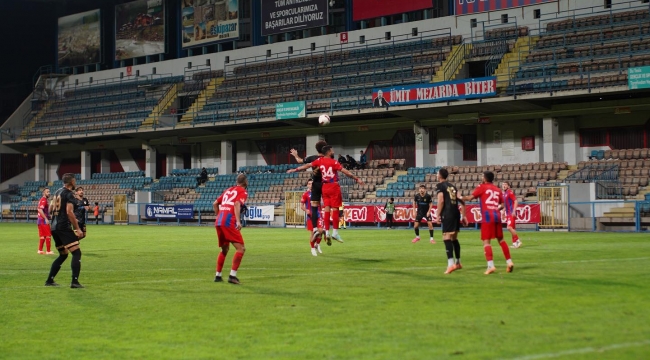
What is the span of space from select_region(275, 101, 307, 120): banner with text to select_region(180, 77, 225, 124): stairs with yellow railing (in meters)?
9.61

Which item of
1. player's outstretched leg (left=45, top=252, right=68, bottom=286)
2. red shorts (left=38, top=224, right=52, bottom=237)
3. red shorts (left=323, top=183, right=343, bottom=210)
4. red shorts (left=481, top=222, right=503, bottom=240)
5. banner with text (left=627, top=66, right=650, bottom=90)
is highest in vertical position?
banner with text (left=627, top=66, right=650, bottom=90)

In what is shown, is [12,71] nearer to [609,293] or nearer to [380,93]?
[380,93]

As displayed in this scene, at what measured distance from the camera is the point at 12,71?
74.2 metres

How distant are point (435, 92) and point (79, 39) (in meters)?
40.5

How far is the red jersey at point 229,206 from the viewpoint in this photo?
14336 mm

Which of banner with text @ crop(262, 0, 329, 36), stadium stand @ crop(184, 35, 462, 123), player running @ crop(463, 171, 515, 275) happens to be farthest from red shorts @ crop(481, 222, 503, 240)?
banner with text @ crop(262, 0, 329, 36)

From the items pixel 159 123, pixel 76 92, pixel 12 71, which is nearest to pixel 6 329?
pixel 159 123

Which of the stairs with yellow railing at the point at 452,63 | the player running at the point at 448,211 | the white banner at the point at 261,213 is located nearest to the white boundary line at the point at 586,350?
the player running at the point at 448,211

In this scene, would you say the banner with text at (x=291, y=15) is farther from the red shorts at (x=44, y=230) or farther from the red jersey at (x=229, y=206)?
the red jersey at (x=229, y=206)

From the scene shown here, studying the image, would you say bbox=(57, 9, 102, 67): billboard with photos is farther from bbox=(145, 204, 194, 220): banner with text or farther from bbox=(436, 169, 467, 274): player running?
bbox=(436, 169, 467, 274): player running

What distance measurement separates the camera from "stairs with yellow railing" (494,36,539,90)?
43.6m

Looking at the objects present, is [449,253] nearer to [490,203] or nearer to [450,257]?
[450,257]

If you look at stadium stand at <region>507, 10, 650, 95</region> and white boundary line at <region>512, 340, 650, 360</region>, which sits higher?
stadium stand at <region>507, 10, 650, 95</region>

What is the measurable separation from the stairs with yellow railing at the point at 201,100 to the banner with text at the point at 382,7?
12348 mm
